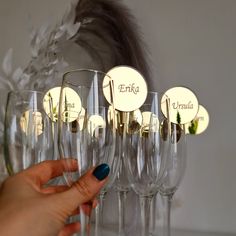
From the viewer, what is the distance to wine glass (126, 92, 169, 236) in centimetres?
72

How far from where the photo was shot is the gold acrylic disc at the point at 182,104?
3.30 ft

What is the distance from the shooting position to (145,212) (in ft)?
2.54

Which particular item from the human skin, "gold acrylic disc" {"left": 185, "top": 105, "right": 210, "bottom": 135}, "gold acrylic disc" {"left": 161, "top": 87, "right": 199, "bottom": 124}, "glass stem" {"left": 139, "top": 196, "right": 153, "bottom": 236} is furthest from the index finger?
"gold acrylic disc" {"left": 185, "top": 105, "right": 210, "bottom": 135}

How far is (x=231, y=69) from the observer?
111cm

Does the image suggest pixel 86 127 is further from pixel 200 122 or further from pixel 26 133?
pixel 200 122

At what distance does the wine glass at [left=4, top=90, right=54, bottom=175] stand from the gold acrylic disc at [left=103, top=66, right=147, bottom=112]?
17cm

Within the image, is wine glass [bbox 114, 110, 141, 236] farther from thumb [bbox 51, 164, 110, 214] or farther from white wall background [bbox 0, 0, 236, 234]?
white wall background [bbox 0, 0, 236, 234]

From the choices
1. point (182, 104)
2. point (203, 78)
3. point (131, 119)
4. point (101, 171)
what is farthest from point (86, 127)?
point (203, 78)

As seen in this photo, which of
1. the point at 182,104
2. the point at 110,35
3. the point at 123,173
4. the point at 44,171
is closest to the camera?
the point at 44,171

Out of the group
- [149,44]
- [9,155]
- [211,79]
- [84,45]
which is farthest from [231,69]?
[9,155]

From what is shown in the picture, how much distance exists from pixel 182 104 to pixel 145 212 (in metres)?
0.34

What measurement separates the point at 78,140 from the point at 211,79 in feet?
2.14

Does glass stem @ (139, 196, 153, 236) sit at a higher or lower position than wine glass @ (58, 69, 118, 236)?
lower

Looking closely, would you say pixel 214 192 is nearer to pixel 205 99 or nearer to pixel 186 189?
pixel 186 189
